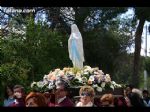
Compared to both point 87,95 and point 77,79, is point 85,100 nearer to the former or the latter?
point 87,95

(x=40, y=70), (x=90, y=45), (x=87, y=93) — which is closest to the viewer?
(x=87, y=93)

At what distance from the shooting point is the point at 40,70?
2042 cm

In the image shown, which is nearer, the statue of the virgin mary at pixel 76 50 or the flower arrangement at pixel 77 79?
the flower arrangement at pixel 77 79

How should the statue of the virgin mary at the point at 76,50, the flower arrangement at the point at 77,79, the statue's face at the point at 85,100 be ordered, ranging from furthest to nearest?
the statue of the virgin mary at the point at 76,50
the flower arrangement at the point at 77,79
the statue's face at the point at 85,100

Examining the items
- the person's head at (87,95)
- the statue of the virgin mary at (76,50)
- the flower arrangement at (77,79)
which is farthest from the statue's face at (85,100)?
the statue of the virgin mary at (76,50)

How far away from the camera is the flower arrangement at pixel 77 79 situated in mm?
7211

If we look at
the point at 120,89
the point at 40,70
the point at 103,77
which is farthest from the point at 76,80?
the point at 40,70

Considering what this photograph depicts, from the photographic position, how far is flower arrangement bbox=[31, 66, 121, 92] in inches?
284

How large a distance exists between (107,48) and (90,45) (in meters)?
1.23

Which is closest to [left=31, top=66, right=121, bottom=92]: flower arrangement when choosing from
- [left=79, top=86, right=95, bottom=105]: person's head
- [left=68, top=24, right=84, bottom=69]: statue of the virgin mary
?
[left=68, top=24, right=84, bottom=69]: statue of the virgin mary

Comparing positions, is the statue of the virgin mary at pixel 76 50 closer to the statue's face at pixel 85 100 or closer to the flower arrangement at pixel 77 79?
the flower arrangement at pixel 77 79

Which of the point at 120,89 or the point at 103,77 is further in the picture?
the point at 120,89

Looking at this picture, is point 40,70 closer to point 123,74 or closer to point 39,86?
point 39,86

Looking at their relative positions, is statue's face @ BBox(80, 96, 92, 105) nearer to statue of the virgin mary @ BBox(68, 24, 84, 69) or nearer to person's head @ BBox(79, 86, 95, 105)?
person's head @ BBox(79, 86, 95, 105)
